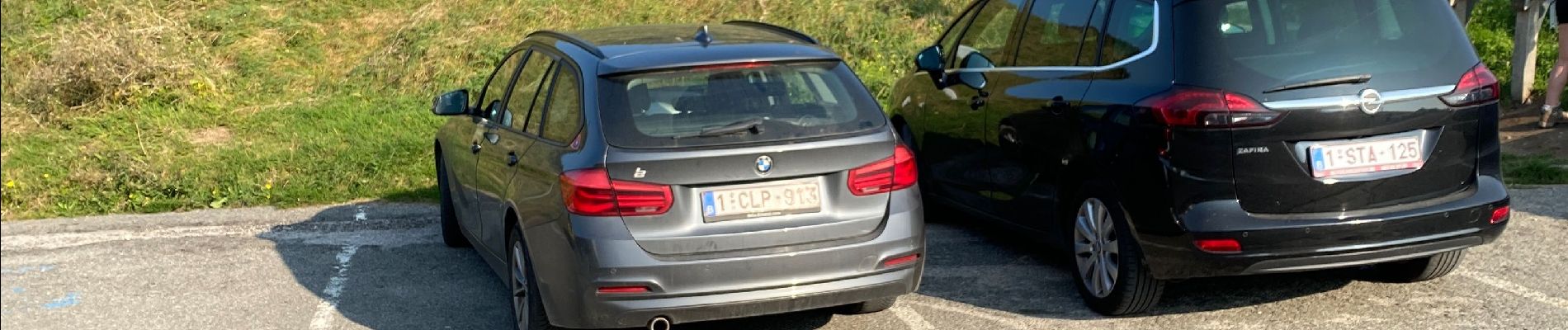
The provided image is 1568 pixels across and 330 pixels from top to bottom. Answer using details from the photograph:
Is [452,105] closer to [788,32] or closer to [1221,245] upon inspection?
[788,32]

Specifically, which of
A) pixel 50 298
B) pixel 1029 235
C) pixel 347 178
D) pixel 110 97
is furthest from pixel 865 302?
pixel 110 97

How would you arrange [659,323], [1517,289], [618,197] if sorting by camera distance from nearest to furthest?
[618,197], [659,323], [1517,289]

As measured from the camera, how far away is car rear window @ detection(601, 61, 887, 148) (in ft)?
17.8

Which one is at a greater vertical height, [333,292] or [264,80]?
[333,292]

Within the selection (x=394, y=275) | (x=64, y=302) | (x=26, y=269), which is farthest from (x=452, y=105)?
(x=26, y=269)

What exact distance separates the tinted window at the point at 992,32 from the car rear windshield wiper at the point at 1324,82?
1838mm

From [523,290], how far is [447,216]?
229 cm

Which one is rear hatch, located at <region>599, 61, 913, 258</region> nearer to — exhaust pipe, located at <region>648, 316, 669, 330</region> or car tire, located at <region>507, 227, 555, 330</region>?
exhaust pipe, located at <region>648, 316, 669, 330</region>

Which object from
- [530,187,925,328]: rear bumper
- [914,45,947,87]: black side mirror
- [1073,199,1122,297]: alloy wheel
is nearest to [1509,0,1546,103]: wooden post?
[914,45,947,87]: black side mirror

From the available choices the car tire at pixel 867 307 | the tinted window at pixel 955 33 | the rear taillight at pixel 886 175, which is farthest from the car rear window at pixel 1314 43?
the tinted window at pixel 955 33

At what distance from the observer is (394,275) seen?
24.9 feet

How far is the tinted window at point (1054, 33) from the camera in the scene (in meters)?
6.68

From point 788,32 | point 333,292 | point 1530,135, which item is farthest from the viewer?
point 1530,135

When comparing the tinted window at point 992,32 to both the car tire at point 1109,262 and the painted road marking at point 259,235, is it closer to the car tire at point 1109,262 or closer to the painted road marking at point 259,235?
the car tire at point 1109,262
